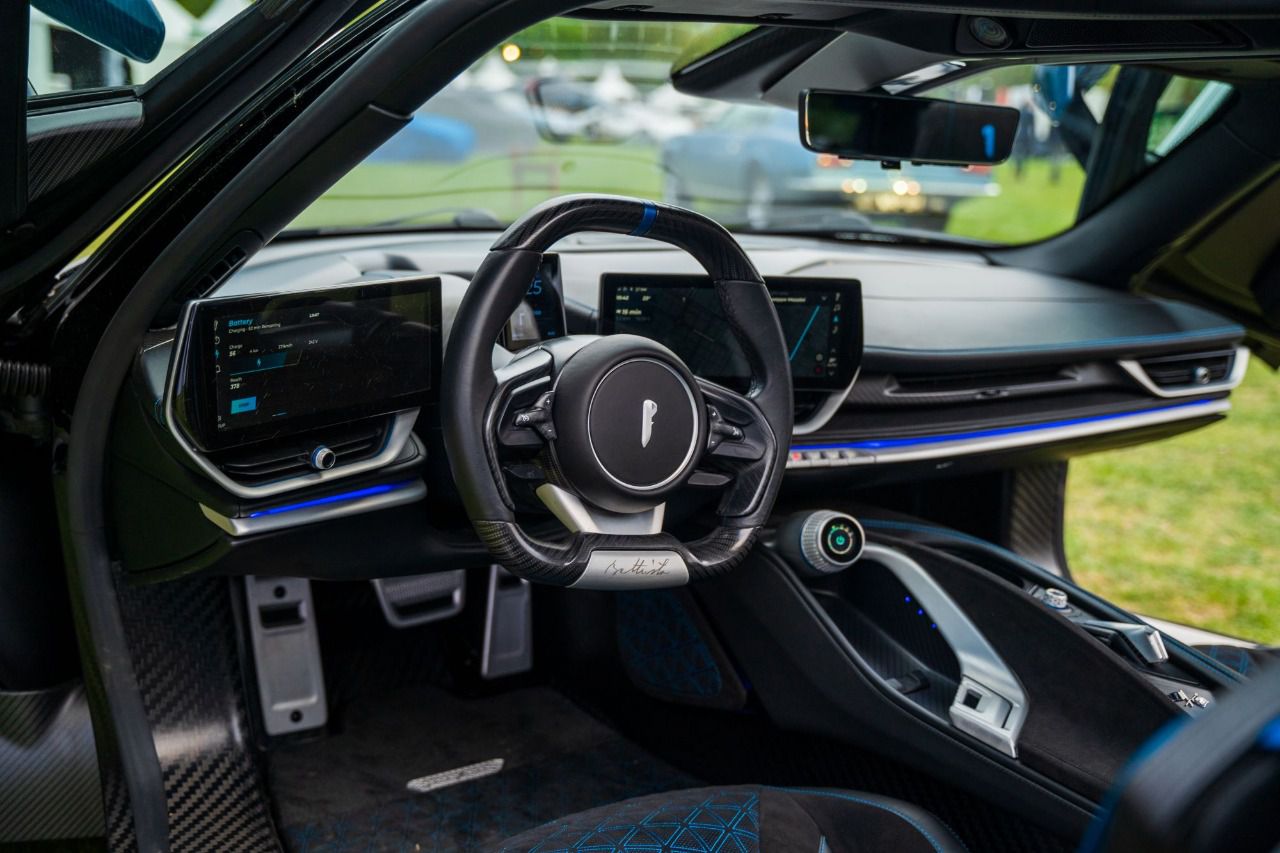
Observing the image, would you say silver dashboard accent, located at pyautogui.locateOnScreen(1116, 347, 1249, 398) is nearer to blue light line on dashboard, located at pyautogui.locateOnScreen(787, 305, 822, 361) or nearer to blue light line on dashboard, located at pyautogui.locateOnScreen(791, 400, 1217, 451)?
blue light line on dashboard, located at pyautogui.locateOnScreen(791, 400, 1217, 451)

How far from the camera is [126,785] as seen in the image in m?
2.05

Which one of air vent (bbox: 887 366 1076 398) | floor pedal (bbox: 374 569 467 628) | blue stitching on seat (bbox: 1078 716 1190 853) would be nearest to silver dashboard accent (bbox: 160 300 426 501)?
floor pedal (bbox: 374 569 467 628)

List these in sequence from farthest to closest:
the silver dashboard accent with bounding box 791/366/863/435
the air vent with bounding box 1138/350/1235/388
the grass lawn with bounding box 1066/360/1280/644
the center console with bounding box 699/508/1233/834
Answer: the grass lawn with bounding box 1066/360/1280/644 < the air vent with bounding box 1138/350/1235/388 < the silver dashboard accent with bounding box 791/366/863/435 < the center console with bounding box 699/508/1233/834

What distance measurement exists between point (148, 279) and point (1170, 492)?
4.67 metres

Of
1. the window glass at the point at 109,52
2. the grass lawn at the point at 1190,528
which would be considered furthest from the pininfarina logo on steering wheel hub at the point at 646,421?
the grass lawn at the point at 1190,528

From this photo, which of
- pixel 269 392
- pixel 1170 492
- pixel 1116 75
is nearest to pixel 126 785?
pixel 269 392

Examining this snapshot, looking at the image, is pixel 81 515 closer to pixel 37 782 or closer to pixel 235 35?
pixel 37 782

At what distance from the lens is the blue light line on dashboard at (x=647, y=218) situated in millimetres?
1688

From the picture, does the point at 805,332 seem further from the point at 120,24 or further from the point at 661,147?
the point at 661,147

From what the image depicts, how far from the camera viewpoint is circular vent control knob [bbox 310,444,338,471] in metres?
1.74

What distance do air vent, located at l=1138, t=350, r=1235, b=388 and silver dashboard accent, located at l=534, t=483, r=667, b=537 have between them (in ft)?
5.49

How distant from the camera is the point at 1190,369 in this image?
9.65ft

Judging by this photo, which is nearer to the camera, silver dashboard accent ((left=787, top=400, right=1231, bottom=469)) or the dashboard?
the dashboard

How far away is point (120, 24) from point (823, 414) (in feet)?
4.77
